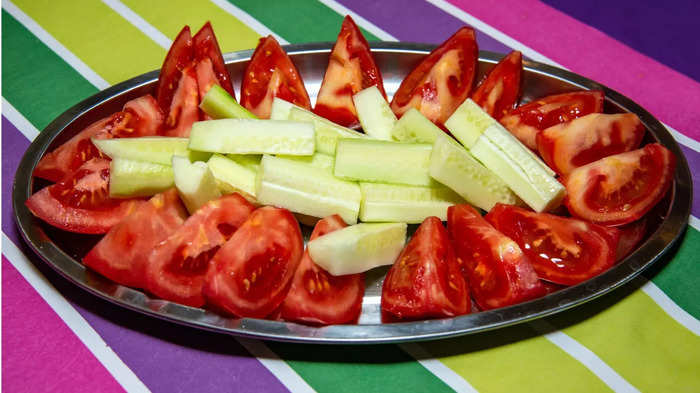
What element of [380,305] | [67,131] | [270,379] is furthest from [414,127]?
[67,131]

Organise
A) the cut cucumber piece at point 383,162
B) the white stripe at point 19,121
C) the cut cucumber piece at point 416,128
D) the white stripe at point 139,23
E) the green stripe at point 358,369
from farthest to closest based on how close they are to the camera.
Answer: the white stripe at point 139,23 < the white stripe at point 19,121 < the cut cucumber piece at point 416,128 < the cut cucumber piece at point 383,162 < the green stripe at point 358,369

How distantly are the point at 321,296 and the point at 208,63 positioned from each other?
3.21ft

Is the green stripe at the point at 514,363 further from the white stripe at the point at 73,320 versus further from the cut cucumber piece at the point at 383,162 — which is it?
the white stripe at the point at 73,320

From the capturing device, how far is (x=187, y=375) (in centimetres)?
177

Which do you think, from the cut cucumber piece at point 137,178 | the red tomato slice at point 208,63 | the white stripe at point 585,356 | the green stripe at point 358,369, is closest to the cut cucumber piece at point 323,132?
the red tomato slice at point 208,63

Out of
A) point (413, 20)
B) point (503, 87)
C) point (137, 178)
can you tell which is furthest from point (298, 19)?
point (137, 178)

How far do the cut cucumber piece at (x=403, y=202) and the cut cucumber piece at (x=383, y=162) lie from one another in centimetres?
3

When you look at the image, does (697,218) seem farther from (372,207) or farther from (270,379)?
(270,379)

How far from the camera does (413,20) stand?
2.99m

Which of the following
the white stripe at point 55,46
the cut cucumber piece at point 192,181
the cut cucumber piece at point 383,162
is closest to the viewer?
the cut cucumber piece at point 192,181

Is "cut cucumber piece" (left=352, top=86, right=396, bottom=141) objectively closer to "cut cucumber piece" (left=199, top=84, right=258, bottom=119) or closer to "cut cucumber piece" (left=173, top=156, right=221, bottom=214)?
"cut cucumber piece" (left=199, top=84, right=258, bottom=119)

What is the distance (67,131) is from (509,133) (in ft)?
4.79

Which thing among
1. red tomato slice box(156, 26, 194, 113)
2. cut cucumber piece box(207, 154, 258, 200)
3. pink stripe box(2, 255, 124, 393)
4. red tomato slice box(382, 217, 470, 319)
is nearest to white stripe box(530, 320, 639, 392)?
red tomato slice box(382, 217, 470, 319)

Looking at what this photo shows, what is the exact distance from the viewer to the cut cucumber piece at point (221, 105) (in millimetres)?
2104
